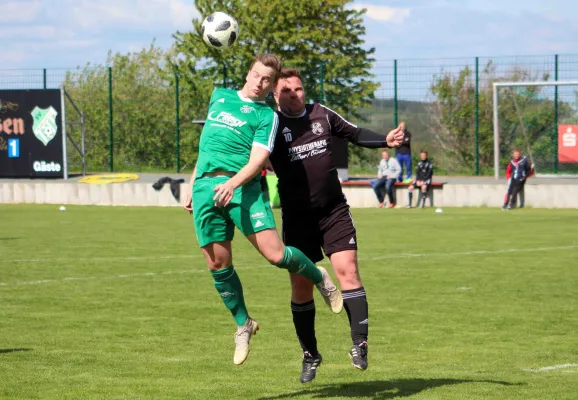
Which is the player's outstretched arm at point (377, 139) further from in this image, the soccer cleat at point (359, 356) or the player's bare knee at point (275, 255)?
the soccer cleat at point (359, 356)

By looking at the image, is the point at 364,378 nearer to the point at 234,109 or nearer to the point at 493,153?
the point at 234,109

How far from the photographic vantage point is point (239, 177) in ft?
24.6

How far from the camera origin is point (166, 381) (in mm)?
8633

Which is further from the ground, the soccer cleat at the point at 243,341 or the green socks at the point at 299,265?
the green socks at the point at 299,265

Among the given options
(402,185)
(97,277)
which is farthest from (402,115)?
(97,277)

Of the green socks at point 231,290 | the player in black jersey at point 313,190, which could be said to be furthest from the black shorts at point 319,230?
the green socks at point 231,290

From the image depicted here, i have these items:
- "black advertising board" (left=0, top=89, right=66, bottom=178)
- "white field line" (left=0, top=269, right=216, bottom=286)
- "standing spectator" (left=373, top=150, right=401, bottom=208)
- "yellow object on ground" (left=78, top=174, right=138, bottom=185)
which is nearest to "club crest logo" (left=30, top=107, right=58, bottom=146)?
"black advertising board" (left=0, top=89, right=66, bottom=178)

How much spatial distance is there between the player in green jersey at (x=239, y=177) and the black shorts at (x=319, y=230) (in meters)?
0.36

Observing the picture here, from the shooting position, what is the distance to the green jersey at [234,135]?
25.3 feet

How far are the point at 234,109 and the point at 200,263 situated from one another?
35.5 ft

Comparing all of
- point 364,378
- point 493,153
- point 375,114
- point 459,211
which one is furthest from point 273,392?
point 375,114

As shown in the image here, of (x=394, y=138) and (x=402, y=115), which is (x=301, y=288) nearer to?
(x=394, y=138)

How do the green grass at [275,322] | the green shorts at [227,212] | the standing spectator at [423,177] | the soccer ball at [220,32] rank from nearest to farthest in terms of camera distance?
the green shorts at [227,212] → the green grass at [275,322] → the soccer ball at [220,32] → the standing spectator at [423,177]

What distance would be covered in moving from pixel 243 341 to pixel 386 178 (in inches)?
972
